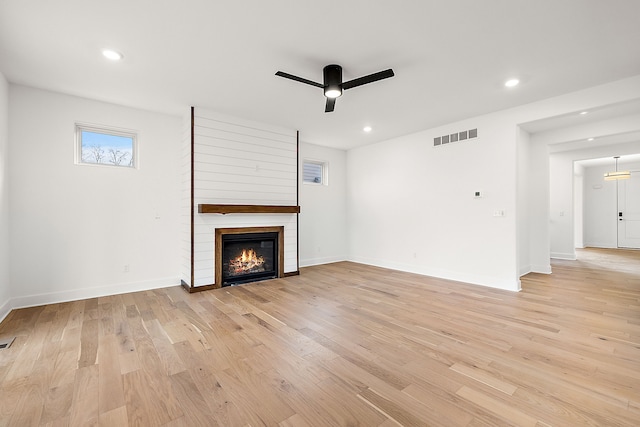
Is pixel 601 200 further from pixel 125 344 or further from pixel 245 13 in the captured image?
pixel 125 344

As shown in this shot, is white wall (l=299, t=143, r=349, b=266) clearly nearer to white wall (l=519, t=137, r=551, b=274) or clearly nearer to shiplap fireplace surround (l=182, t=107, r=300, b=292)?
shiplap fireplace surround (l=182, t=107, r=300, b=292)

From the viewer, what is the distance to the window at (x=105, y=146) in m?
4.01

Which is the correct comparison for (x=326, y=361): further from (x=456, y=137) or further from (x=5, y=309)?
(x=456, y=137)

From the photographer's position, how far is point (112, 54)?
113 inches

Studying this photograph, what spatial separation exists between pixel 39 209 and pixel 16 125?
1.10 metres

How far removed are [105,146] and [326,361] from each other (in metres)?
4.42

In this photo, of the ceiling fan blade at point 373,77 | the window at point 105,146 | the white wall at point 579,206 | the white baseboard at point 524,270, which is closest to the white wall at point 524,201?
the white baseboard at point 524,270

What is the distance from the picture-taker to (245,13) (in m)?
2.30

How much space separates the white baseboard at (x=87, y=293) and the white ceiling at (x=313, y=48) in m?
2.74

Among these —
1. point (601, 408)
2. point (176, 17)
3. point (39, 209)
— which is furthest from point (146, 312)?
point (601, 408)

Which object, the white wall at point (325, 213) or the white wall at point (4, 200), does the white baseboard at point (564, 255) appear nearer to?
the white wall at point (325, 213)

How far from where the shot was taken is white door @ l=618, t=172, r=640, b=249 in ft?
28.8

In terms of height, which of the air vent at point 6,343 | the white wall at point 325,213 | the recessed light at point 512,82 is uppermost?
the recessed light at point 512,82

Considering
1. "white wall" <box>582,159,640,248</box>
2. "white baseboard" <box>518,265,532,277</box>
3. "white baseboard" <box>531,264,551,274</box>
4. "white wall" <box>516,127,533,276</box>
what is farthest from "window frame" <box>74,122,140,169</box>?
"white wall" <box>582,159,640,248</box>
